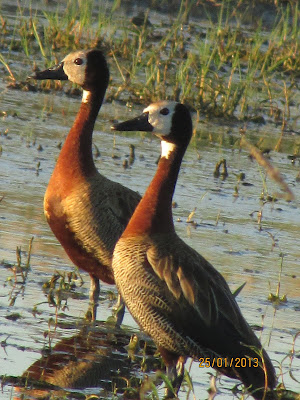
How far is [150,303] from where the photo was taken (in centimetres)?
555

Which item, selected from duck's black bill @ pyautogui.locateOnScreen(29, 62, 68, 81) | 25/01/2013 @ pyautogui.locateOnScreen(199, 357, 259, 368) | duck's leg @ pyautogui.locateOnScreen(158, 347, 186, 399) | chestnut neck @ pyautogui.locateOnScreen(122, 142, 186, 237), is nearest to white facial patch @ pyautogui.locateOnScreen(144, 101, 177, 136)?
chestnut neck @ pyautogui.locateOnScreen(122, 142, 186, 237)

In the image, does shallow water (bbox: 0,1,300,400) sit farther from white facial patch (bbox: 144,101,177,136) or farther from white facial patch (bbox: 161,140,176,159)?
white facial patch (bbox: 144,101,177,136)

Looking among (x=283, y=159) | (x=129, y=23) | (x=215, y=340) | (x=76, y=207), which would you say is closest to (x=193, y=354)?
(x=215, y=340)

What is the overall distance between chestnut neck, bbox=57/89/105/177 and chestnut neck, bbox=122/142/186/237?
0.82 m

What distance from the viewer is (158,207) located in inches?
235

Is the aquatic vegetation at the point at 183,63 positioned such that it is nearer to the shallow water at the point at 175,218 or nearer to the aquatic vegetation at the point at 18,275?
the shallow water at the point at 175,218

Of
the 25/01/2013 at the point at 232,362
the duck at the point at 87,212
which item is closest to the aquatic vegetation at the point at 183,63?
the duck at the point at 87,212

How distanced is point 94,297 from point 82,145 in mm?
1022

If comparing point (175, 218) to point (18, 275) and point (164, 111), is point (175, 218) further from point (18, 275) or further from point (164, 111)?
point (164, 111)

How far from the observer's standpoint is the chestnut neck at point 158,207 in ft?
19.2

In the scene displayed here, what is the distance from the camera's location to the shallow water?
240 inches

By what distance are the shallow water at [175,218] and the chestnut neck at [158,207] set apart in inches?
29.8

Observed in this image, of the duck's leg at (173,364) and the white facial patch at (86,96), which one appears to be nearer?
the duck's leg at (173,364)

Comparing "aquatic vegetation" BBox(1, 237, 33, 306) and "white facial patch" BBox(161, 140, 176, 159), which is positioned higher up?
"white facial patch" BBox(161, 140, 176, 159)
